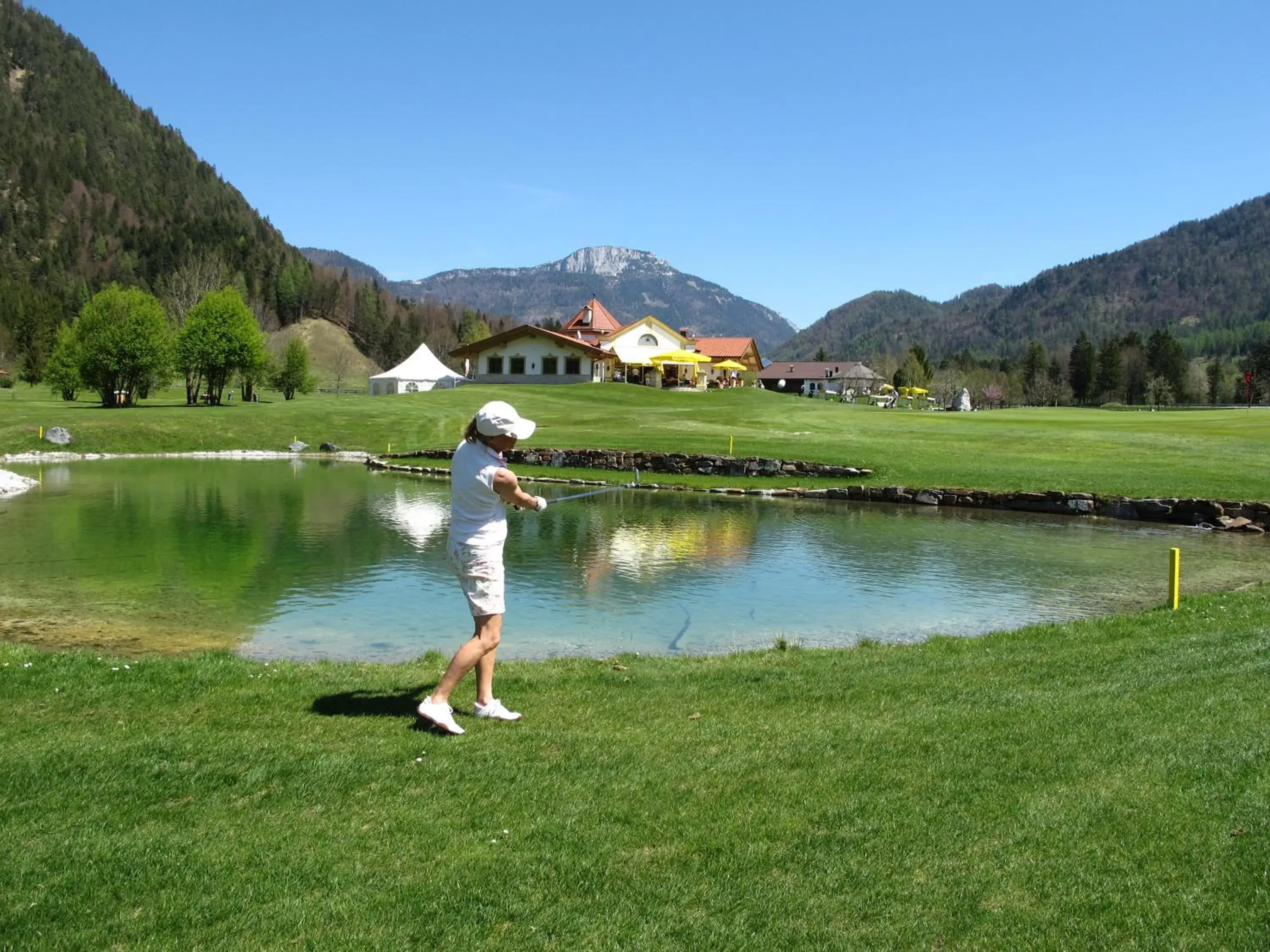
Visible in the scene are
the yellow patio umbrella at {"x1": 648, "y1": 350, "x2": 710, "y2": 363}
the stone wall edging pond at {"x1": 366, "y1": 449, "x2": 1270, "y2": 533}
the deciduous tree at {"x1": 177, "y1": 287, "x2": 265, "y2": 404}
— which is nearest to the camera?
the stone wall edging pond at {"x1": 366, "y1": 449, "x2": 1270, "y2": 533}

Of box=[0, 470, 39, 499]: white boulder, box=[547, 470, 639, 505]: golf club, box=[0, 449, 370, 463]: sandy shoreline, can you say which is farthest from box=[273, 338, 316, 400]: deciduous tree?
box=[547, 470, 639, 505]: golf club

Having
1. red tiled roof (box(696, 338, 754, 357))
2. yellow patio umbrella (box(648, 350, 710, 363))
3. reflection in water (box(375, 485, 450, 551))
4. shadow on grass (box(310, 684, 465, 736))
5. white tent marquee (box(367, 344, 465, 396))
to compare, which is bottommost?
reflection in water (box(375, 485, 450, 551))

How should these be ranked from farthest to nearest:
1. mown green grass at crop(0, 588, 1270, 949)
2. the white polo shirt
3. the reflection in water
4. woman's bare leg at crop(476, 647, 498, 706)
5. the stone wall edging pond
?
1. the stone wall edging pond
2. the reflection in water
3. woman's bare leg at crop(476, 647, 498, 706)
4. the white polo shirt
5. mown green grass at crop(0, 588, 1270, 949)

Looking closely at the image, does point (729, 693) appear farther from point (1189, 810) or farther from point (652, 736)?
point (1189, 810)

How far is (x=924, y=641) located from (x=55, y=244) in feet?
720

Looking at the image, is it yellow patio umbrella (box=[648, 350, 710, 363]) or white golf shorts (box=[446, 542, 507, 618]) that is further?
yellow patio umbrella (box=[648, 350, 710, 363])

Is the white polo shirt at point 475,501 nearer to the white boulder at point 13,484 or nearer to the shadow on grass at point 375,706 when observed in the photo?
the shadow on grass at point 375,706

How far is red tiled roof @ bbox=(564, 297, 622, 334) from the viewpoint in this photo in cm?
9125

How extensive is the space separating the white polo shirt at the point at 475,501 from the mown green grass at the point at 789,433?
26931mm

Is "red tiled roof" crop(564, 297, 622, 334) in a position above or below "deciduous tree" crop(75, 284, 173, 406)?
above

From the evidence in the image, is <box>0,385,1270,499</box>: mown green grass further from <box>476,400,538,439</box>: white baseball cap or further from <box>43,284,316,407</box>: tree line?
<box>476,400,538,439</box>: white baseball cap

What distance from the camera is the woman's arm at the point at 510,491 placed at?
25.1 ft

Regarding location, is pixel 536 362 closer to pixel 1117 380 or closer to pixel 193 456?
pixel 193 456

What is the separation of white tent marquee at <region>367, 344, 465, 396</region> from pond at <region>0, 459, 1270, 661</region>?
185ft
